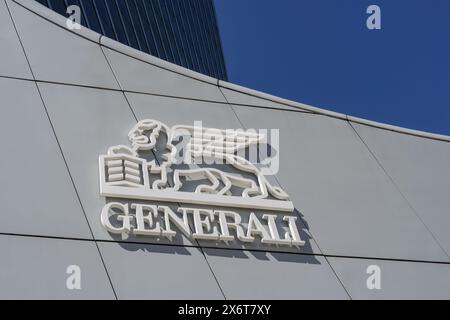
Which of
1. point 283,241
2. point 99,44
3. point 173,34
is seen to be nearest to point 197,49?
point 173,34

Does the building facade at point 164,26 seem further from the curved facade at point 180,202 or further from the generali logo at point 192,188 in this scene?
the generali logo at point 192,188

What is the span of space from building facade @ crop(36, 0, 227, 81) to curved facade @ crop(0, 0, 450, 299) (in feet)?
14.6

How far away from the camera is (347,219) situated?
33.1 feet

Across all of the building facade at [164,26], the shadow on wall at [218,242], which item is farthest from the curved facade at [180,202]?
the building facade at [164,26]

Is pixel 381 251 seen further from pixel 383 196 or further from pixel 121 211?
pixel 121 211

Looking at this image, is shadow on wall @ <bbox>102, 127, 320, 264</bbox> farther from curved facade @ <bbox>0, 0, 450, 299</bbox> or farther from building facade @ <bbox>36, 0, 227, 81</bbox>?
building facade @ <bbox>36, 0, 227, 81</bbox>

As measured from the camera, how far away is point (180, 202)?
932cm

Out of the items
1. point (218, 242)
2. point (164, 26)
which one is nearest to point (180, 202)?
point (218, 242)

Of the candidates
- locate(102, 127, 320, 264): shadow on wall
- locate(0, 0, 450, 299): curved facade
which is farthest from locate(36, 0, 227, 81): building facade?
locate(102, 127, 320, 264): shadow on wall

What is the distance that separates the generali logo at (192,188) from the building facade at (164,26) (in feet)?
18.7

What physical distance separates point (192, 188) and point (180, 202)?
405 mm

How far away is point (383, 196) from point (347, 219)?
84 centimetres

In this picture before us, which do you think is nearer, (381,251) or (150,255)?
(150,255)

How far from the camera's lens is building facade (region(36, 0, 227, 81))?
18.1 meters
